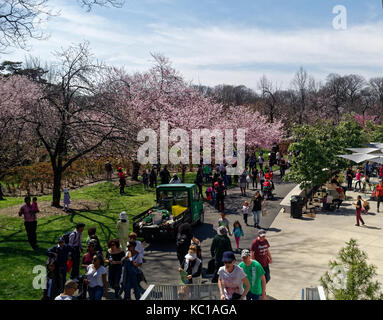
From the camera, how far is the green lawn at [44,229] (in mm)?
10580

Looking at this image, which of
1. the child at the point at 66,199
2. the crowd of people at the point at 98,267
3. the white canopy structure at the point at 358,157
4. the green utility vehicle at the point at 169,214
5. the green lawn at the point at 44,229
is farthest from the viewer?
the white canopy structure at the point at 358,157

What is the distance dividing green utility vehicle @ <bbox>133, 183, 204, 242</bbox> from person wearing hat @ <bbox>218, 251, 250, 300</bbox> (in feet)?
24.9

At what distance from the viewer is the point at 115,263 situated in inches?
365

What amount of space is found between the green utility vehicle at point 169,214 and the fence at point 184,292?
6.53 m

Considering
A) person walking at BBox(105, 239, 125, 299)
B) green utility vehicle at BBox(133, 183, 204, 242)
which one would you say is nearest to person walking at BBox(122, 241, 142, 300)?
person walking at BBox(105, 239, 125, 299)

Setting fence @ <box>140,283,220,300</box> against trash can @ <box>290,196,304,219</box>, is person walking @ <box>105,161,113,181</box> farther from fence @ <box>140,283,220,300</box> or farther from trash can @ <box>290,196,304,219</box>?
fence @ <box>140,283,220,300</box>

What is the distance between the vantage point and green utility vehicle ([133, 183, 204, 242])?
1421 cm

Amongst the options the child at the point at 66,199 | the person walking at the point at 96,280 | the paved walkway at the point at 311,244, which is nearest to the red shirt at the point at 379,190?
the paved walkway at the point at 311,244

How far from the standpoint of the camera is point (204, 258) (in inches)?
504

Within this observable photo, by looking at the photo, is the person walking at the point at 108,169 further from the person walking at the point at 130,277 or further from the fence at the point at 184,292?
the fence at the point at 184,292

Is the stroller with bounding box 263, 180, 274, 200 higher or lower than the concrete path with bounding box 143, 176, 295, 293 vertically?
higher

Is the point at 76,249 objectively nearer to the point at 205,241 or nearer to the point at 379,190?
the point at 205,241
